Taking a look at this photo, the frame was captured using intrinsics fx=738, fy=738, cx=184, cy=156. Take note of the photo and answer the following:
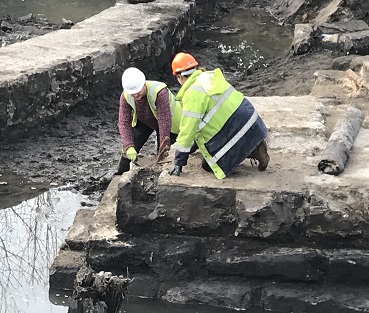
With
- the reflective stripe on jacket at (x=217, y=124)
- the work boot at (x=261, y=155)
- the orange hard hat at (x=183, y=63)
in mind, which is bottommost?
the work boot at (x=261, y=155)

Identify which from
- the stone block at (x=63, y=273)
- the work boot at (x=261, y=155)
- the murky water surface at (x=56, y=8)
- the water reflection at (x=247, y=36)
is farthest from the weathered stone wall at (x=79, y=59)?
the work boot at (x=261, y=155)

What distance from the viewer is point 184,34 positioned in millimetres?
13320

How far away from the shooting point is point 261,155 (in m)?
6.38

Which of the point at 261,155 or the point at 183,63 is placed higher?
the point at 183,63

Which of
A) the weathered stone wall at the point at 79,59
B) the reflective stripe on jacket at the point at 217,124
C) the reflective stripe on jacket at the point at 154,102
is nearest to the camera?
the reflective stripe on jacket at the point at 217,124

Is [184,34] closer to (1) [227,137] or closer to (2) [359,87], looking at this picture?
(2) [359,87]

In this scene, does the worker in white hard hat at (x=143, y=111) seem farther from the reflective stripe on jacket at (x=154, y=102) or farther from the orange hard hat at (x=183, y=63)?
the orange hard hat at (x=183, y=63)

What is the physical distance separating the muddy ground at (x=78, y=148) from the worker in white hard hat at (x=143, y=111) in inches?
39.1

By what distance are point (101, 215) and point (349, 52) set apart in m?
6.57

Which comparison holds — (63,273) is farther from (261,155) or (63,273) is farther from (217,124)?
(261,155)

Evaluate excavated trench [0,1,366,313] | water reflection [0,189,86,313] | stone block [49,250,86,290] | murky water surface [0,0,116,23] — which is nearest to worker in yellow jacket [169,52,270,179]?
excavated trench [0,1,366,313]

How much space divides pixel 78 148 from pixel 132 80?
262 centimetres

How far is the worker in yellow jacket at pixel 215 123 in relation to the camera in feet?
19.6

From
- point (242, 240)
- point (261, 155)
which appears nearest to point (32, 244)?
point (242, 240)
